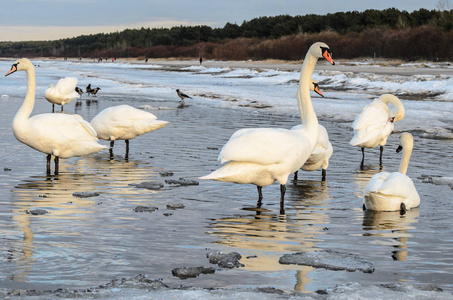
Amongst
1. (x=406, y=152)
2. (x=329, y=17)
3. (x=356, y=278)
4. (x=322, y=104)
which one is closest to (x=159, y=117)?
(x=322, y=104)

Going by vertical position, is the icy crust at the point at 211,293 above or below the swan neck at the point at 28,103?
below

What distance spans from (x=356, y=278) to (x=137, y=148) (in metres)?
7.99

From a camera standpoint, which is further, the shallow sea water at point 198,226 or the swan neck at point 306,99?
the swan neck at point 306,99

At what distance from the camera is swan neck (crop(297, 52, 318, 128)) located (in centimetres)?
759

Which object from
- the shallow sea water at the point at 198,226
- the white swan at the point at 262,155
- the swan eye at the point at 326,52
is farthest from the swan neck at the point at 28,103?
the swan eye at the point at 326,52

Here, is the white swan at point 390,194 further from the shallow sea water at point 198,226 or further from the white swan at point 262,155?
the white swan at point 262,155

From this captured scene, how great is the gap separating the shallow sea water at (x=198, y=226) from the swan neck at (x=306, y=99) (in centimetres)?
104

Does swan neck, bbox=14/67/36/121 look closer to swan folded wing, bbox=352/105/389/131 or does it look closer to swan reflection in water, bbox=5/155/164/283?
swan reflection in water, bbox=5/155/164/283

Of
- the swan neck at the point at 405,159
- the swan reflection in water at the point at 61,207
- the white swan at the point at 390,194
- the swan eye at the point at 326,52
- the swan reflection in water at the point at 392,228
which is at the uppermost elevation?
the swan eye at the point at 326,52

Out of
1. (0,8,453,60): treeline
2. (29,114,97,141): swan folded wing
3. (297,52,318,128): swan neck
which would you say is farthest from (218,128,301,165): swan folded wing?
(0,8,453,60): treeline

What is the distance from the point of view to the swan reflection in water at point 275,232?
5.24 meters

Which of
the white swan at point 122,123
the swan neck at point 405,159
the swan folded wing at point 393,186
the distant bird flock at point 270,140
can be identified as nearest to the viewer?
the distant bird flock at point 270,140

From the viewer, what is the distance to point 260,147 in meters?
6.90

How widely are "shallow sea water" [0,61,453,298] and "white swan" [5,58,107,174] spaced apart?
36cm
